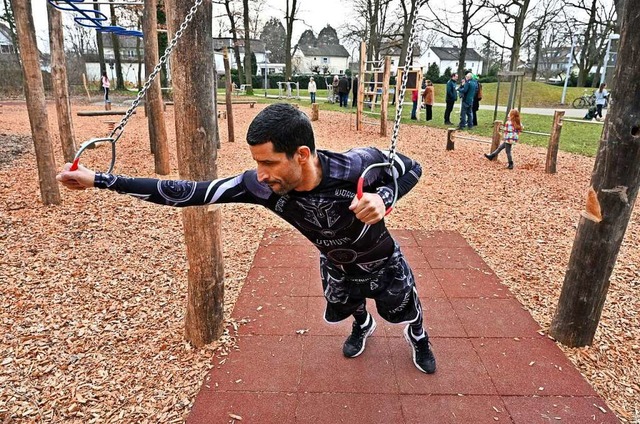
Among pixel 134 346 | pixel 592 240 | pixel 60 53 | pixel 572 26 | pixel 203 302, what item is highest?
pixel 572 26

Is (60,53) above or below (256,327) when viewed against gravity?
above

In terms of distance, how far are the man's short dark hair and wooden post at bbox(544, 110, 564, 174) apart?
27.2 ft

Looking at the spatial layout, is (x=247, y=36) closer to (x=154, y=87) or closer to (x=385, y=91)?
(x=385, y=91)

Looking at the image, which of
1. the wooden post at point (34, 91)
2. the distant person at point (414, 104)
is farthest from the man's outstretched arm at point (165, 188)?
the distant person at point (414, 104)

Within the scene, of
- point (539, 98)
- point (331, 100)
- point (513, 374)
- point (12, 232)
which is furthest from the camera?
point (539, 98)

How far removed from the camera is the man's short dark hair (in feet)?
6.31

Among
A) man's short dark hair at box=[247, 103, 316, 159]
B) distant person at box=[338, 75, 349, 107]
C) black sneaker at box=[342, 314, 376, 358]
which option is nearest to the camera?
man's short dark hair at box=[247, 103, 316, 159]

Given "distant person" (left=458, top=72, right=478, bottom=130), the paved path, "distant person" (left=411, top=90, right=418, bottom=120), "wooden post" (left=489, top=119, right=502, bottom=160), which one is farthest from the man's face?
"distant person" (left=411, top=90, right=418, bottom=120)

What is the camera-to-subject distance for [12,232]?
5.20 metres

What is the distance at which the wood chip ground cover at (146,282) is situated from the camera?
9.50 feet

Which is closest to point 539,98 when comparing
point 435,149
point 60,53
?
point 435,149

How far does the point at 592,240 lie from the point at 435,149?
30.2ft

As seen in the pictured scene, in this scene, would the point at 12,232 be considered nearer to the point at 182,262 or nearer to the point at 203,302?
the point at 182,262

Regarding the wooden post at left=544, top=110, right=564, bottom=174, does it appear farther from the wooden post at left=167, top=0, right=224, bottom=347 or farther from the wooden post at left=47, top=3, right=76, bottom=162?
the wooden post at left=47, top=3, right=76, bottom=162
